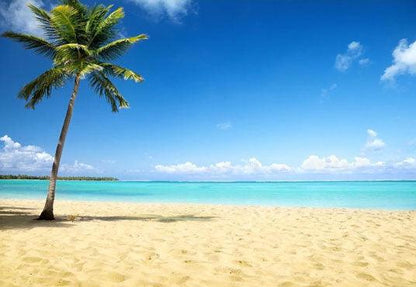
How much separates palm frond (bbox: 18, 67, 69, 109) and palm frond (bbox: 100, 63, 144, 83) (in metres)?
1.56

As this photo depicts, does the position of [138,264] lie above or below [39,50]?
below

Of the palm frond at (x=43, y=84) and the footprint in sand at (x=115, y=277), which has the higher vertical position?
the palm frond at (x=43, y=84)

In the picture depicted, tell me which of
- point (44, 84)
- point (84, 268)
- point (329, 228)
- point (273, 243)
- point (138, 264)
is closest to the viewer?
point (84, 268)

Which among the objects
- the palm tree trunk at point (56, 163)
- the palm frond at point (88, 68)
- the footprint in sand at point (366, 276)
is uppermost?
the palm frond at point (88, 68)

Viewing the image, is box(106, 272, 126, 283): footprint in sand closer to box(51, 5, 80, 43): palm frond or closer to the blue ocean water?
box(51, 5, 80, 43): palm frond

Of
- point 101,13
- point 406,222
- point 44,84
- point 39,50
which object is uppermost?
point 101,13

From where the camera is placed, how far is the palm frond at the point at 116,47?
37.8 ft

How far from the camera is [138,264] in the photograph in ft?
17.8

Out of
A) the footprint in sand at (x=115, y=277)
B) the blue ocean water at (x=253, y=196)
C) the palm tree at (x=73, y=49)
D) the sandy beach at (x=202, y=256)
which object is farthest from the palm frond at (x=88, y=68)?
the blue ocean water at (x=253, y=196)

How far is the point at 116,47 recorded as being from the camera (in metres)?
11.9

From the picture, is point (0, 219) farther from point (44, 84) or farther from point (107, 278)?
point (107, 278)

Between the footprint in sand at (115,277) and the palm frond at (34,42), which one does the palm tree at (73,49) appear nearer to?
the palm frond at (34,42)

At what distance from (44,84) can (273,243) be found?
9874mm

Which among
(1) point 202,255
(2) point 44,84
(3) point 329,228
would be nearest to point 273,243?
(1) point 202,255
